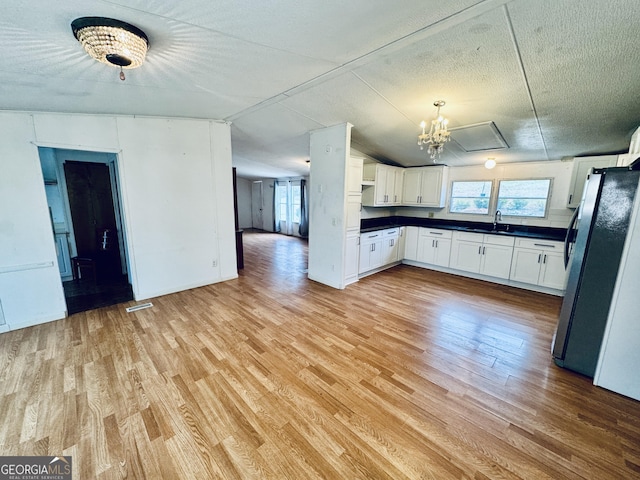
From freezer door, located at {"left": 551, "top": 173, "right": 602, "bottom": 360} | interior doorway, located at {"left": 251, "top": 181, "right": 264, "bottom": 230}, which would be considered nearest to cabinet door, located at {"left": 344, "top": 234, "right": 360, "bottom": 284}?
freezer door, located at {"left": 551, "top": 173, "right": 602, "bottom": 360}

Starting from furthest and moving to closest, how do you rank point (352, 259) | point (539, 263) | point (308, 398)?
1. point (352, 259)
2. point (539, 263)
3. point (308, 398)

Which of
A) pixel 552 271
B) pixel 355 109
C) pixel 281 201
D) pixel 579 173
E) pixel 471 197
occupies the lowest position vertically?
pixel 552 271

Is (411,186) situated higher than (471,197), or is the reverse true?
(411,186)

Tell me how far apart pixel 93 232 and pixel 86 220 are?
224mm

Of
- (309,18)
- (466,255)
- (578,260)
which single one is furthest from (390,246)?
(309,18)

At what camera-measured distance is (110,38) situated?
148 cm

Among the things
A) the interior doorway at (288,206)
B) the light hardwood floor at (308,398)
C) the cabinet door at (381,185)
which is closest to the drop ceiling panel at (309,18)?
the light hardwood floor at (308,398)

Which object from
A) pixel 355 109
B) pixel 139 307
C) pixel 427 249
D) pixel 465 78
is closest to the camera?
pixel 465 78

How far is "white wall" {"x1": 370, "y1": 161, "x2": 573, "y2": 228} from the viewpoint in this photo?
4156 millimetres

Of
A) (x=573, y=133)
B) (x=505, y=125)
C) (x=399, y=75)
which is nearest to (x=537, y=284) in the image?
(x=573, y=133)

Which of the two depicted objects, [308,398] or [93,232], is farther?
[93,232]

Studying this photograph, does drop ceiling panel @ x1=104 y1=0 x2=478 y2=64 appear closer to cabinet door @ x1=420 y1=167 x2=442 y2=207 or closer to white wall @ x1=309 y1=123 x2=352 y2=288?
white wall @ x1=309 y1=123 x2=352 y2=288

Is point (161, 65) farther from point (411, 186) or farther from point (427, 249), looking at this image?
point (427, 249)

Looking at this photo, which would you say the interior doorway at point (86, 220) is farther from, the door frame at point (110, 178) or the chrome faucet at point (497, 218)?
the chrome faucet at point (497, 218)
